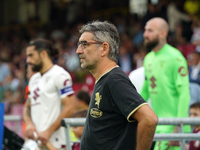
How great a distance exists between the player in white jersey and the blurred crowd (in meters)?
3.34

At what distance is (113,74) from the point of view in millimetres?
2547

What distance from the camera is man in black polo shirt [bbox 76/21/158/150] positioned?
2.39 metres

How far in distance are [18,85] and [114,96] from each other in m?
11.9

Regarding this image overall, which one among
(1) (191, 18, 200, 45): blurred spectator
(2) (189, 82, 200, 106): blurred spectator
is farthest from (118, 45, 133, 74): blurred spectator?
(2) (189, 82, 200, 106): blurred spectator

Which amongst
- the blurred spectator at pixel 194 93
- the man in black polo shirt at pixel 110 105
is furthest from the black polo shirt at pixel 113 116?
the blurred spectator at pixel 194 93

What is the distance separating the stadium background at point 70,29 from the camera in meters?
11.7

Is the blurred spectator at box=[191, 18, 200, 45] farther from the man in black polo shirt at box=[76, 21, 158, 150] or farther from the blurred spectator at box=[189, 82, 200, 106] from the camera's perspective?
the man in black polo shirt at box=[76, 21, 158, 150]

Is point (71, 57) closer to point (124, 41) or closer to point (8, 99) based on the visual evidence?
point (124, 41)

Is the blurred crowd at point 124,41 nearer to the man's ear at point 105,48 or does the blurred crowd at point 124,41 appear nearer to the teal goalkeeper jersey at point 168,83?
the teal goalkeeper jersey at point 168,83

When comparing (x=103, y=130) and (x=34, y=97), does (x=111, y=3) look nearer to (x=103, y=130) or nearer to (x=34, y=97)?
(x=34, y=97)

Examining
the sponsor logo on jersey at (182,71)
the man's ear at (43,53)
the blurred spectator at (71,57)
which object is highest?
the man's ear at (43,53)

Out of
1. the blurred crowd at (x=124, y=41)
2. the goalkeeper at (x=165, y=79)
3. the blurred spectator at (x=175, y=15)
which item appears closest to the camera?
the goalkeeper at (x=165, y=79)

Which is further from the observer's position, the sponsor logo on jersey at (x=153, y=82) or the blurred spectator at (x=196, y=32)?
the blurred spectator at (x=196, y=32)

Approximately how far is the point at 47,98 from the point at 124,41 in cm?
897
